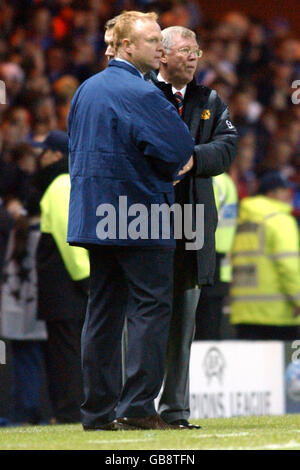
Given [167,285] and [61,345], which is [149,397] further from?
[61,345]

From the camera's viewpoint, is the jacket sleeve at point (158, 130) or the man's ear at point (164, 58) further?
the man's ear at point (164, 58)

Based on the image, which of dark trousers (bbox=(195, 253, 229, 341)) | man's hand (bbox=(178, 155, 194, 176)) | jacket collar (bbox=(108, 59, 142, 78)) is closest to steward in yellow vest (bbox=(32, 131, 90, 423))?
dark trousers (bbox=(195, 253, 229, 341))

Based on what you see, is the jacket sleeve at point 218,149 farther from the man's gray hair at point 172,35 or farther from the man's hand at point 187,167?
the man's gray hair at point 172,35

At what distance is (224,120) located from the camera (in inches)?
255

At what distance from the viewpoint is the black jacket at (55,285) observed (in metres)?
8.68

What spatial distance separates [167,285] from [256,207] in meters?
4.61

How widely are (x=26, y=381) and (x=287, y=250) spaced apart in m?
2.43

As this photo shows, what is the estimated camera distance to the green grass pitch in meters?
5.07

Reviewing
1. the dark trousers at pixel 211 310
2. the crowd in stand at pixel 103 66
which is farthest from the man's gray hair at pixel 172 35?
the crowd in stand at pixel 103 66

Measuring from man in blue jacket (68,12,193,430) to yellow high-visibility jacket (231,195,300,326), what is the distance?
450 centimetres

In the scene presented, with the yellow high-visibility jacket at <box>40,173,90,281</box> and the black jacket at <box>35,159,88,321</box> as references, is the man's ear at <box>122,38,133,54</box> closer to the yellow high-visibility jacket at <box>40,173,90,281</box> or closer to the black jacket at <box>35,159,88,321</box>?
the yellow high-visibility jacket at <box>40,173,90,281</box>

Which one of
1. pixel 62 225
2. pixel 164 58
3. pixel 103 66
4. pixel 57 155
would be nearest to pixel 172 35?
pixel 164 58

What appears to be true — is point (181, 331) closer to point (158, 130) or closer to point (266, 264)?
point (158, 130)
